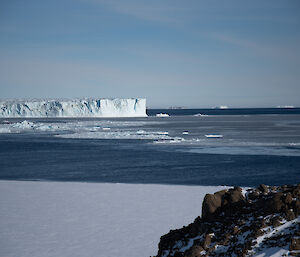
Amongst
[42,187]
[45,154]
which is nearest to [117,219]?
[42,187]

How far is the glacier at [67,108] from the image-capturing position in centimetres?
7025

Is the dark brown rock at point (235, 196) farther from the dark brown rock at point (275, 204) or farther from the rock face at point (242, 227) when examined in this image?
the dark brown rock at point (275, 204)

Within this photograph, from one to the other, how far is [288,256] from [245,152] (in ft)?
65.9

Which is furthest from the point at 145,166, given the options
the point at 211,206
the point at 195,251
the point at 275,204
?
the point at 195,251

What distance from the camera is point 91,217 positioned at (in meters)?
9.46

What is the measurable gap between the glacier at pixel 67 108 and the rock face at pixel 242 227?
66.1 metres

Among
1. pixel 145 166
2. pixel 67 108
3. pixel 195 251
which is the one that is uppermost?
pixel 67 108

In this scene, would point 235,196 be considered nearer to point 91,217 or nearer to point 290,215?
point 290,215

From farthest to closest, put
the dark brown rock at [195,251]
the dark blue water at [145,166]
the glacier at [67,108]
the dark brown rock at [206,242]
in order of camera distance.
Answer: the glacier at [67,108], the dark blue water at [145,166], the dark brown rock at [206,242], the dark brown rock at [195,251]

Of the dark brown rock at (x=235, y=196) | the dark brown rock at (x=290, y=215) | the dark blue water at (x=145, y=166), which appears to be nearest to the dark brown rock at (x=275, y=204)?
the dark brown rock at (x=290, y=215)

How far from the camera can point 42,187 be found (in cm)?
1374

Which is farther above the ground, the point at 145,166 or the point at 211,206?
the point at 211,206

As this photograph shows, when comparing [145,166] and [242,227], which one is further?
[145,166]

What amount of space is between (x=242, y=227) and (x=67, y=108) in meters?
68.8
